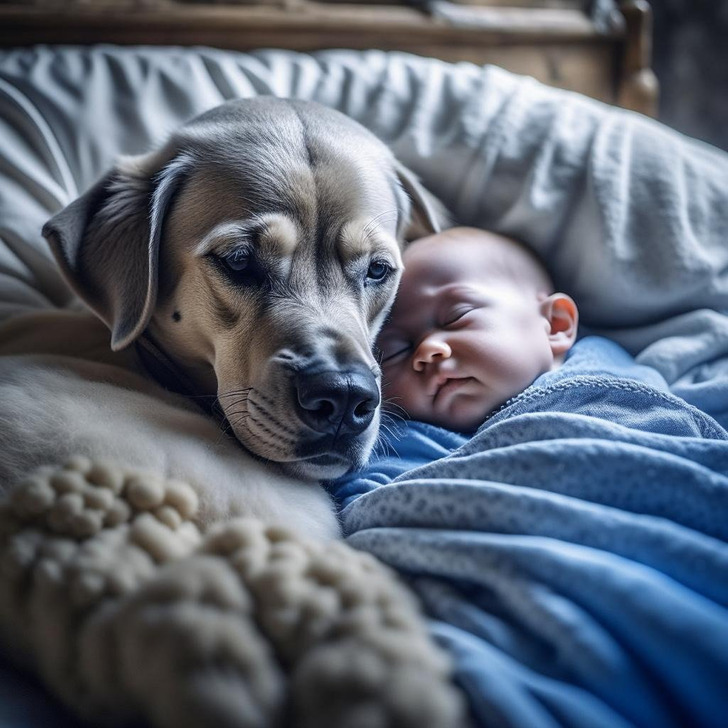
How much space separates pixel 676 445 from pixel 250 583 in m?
0.63

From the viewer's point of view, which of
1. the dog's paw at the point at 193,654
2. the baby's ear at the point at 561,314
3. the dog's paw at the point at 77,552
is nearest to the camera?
the dog's paw at the point at 193,654

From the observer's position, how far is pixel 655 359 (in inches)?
61.2

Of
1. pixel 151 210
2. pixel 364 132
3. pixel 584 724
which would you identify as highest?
pixel 364 132

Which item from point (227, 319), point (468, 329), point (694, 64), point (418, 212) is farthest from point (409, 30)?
point (227, 319)

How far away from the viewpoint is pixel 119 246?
1.37m

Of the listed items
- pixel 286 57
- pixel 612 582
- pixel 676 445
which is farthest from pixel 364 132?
pixel 612 582

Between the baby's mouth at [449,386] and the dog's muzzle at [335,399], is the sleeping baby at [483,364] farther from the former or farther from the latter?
the dog's muzzle at [335,399]

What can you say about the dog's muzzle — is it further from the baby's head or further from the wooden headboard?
the wooden headboard

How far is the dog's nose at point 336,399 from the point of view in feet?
3.75

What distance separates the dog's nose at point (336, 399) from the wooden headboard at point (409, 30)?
5.11ft

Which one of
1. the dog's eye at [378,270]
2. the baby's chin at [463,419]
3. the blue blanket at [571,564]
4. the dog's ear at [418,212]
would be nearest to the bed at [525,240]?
the blue blanket at [571,564]

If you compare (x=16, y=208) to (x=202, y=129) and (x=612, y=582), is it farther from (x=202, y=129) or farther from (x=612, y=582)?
(x=612, y=582)

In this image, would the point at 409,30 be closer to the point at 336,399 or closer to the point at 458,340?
the point at 458,340

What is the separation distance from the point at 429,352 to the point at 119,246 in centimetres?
61
